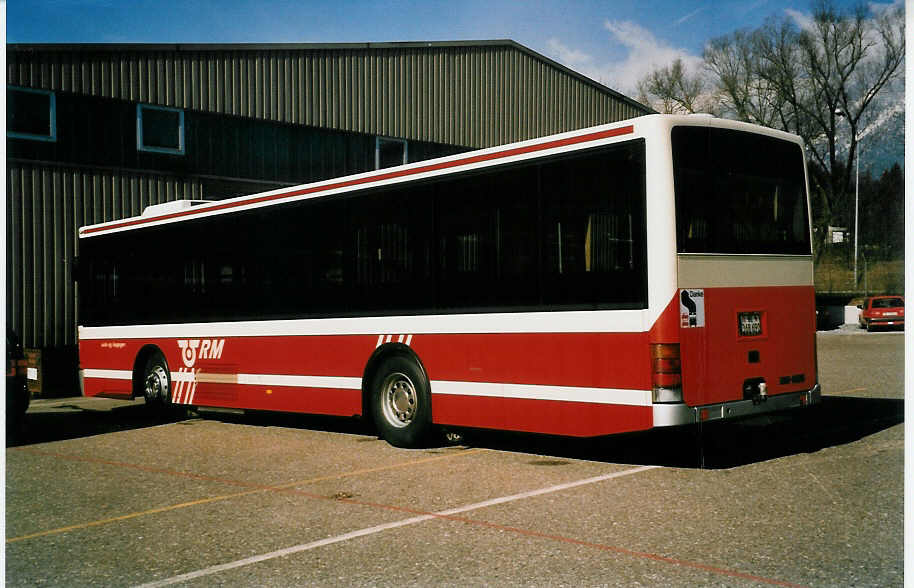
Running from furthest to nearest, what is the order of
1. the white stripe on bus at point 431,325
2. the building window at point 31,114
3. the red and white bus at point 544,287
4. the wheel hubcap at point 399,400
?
the building window at point 31,114
the wheel hubcap at point 399,400
the white stripe on bus at point 431,325
the red and white bus at point 544,287

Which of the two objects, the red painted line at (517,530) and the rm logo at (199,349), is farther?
the rm logo at (199,349)

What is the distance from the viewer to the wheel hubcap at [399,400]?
34.6ft

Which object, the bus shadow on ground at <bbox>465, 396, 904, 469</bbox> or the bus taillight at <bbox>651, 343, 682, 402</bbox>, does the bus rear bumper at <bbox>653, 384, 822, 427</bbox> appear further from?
the bus shadow on ground at <bbox>465, 396, 904, 469</bbox>

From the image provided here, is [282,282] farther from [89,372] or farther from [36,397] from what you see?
[36,397]

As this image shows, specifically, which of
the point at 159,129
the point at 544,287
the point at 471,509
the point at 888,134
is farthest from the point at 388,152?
the point at 471,509

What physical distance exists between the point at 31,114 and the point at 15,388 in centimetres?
941

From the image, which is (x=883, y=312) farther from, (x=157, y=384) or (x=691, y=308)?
Answer: (x=691, y=308)

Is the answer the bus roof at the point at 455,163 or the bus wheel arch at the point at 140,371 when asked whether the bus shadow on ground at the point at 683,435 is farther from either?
the bus roof at the point at 455,163

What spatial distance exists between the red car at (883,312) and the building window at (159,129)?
2793 cm

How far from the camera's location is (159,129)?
21.7 m

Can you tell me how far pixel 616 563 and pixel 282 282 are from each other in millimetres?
7489

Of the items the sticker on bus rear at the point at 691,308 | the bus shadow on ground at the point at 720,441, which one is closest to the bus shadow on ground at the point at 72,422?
the bus shadow on ground at the point at 720,441

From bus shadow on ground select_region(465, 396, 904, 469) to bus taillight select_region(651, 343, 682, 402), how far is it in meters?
0.35

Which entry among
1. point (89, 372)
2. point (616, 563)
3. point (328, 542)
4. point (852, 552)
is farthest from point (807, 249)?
point (89, 372)
